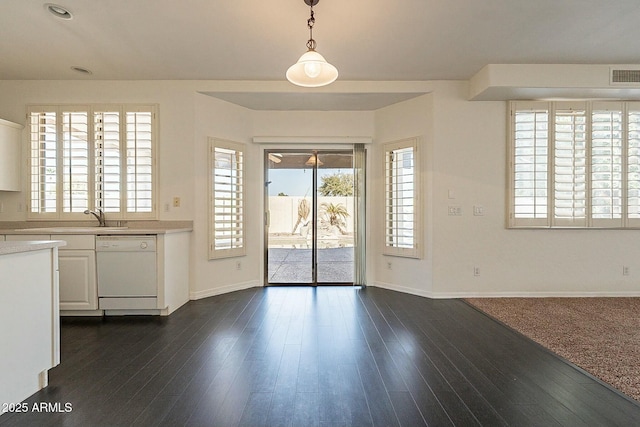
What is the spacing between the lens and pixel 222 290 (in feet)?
14.3

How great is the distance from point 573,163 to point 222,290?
491cm

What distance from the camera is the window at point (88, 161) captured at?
13.3ft

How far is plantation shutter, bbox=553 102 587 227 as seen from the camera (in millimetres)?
4117

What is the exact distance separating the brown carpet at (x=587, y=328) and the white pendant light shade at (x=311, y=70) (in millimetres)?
2789

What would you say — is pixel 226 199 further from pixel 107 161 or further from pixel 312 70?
pixel 312 70

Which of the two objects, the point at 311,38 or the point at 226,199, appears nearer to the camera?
the point at 311,38

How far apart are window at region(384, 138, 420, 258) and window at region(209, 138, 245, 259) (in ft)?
6.88

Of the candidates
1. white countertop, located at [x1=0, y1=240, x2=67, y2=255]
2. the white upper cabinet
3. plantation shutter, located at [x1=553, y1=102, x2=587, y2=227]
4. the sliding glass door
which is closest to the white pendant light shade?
white countertop, located at [x1=0, y1=240, x2=67, y2=255]

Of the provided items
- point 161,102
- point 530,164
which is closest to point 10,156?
point 161,102

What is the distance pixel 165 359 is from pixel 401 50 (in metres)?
3.63

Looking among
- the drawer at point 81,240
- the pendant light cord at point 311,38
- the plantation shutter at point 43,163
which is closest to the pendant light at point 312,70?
the pendant light cord at point 311,38

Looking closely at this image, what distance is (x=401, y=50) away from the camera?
340 cm

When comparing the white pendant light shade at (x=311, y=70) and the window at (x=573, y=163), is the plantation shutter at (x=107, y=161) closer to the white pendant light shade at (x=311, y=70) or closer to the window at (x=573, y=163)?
the white pendant light shade at (x=311, y=70)

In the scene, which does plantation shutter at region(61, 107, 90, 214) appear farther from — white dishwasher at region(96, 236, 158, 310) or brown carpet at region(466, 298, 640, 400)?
brown carpet at region(466, 298, 640, 400)
